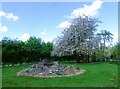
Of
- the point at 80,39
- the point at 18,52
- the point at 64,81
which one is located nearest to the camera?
the point at 64,81

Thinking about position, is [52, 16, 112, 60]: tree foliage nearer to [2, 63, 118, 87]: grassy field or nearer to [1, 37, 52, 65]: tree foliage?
[1, 37, 52, 65]: tree foliage

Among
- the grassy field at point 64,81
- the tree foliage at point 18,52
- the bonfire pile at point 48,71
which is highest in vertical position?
the tree foliage at point 18,52

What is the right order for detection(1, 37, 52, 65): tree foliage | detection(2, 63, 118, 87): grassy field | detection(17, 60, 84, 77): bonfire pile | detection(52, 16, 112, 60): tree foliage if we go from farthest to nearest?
detection(52, 16, 112, 60): tree foliage < detection(1, 37, 52, 65): tree foliage < detection(17, 60, 84, 77): bonfire pile < detection(2, 63, 118, 87): grassy field

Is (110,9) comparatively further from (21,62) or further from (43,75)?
(21,62)

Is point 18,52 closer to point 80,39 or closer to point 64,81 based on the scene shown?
point 80,39

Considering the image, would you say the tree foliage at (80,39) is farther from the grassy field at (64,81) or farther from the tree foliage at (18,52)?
the grassy field at (64,81)

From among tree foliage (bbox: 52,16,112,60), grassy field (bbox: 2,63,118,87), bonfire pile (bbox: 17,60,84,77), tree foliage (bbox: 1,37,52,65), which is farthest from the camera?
tree foliage (bbox: 52,16,112,60)

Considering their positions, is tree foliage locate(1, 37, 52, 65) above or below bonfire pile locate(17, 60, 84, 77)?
above

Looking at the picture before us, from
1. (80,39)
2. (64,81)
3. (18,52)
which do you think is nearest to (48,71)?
(64,81)

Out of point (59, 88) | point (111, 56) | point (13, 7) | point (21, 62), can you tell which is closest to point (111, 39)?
point (111, 56)

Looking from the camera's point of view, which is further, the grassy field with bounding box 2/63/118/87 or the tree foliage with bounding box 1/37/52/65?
the tree foliage with bounding box 1/37/52/65

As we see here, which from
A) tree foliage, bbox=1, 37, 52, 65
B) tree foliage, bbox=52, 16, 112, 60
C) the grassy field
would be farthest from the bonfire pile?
tree foliage, bbox=52, 16, 112, 60

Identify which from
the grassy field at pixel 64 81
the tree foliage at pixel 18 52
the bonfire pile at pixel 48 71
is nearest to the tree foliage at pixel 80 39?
the tree foliage at pixel 18 52

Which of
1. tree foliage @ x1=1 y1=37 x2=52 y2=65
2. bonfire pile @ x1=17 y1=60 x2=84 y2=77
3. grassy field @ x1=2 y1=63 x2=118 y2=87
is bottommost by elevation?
grassy field @ x1=2 y1=63 x2=118 y2=87
